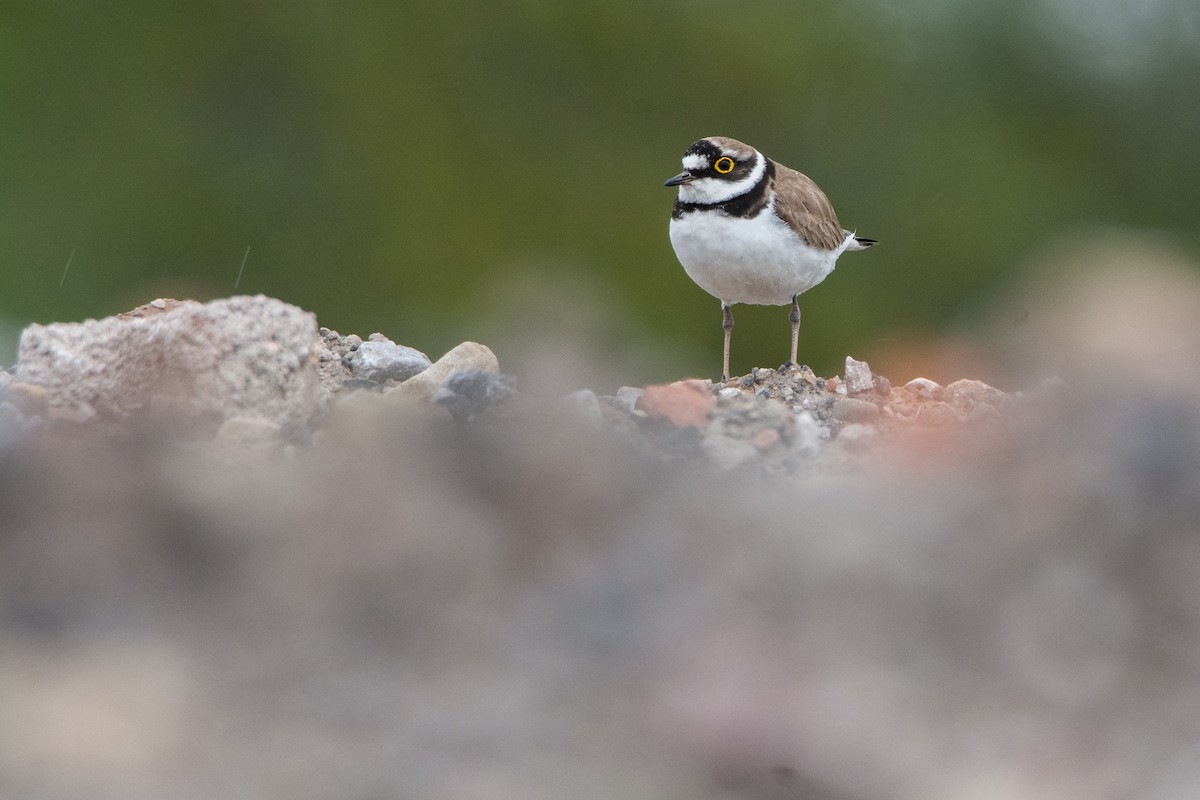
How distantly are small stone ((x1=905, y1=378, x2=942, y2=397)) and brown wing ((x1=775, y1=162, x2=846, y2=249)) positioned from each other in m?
0.74

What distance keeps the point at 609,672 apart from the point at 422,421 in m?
0.35

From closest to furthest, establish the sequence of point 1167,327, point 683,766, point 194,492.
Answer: point 683,766 → point 194,492 → point 1167,327

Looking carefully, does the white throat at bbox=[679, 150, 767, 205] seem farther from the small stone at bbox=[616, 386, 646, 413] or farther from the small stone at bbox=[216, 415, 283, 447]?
the small stone at bbox=[216, 415, 283, 447]

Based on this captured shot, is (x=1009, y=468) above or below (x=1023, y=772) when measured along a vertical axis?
above

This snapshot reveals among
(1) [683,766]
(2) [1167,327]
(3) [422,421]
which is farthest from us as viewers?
(2) [1167,327]

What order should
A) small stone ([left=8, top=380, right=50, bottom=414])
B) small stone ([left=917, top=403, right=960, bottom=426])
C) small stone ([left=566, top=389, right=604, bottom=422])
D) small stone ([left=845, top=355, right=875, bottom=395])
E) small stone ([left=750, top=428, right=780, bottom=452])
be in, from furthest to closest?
small stone ([left=845, top=355, right=875, bottom=395]) → small stone ([left=917, top=403, right=960, bottom=426]) → small stone ([left=8, top=380, right=50, bottom=414]) → small stone ([left=750, top=428, right=780, bottom=452]) → small stone ([left=566, top=389, right=604, bottom=422])

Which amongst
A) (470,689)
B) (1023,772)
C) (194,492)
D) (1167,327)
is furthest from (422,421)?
(1167,327)

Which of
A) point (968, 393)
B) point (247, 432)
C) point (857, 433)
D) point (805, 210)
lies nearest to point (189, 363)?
point (247, 432)

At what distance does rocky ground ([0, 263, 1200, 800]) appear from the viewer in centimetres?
69

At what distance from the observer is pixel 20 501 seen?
0.88 meters

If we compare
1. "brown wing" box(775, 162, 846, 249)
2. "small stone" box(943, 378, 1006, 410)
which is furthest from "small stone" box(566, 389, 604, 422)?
"brown wing" box(775, 162, 846, 249)

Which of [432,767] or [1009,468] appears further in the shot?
[1009,468]

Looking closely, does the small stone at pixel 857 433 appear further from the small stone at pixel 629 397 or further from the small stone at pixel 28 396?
the small stone at pixel 28 396

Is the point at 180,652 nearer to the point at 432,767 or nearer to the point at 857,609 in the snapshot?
the point at 432,767
